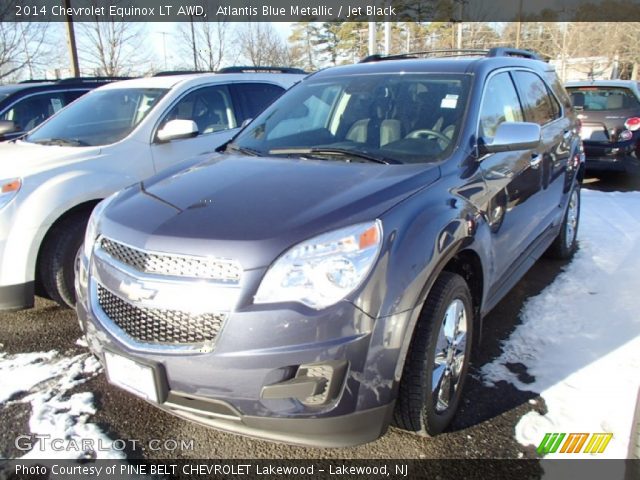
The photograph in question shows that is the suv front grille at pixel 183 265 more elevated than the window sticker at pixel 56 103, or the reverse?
the window sticker at pixel 56 103

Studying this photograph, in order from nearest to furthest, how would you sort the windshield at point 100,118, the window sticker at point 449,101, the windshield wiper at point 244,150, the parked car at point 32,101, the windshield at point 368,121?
the windshield at point 368,121 → the window sticker at point 449,101 → the windshield wiper at point 244,150 → the windshield at point 100,118 → the parked car at point 32,101

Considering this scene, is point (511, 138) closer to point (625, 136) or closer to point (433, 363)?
point (433, 363)

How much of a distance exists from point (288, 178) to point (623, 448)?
2022mm

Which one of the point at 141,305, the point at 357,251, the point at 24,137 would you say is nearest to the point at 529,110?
the point at 357,251

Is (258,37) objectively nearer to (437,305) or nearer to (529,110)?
(529,110)

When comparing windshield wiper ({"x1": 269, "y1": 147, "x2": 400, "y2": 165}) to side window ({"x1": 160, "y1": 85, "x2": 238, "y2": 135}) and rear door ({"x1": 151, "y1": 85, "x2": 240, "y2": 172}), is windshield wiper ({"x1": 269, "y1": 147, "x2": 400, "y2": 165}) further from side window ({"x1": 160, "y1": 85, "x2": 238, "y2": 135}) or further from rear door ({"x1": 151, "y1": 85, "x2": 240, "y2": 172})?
side window ({"x1": 160, "y1": 85, "x2": 238, "y2": 135})

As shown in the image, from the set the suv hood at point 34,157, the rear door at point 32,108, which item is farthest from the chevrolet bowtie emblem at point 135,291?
the rear door at point 32,108

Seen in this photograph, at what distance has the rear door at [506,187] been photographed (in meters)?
2.93

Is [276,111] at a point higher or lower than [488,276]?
higher

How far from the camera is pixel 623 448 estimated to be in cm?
244

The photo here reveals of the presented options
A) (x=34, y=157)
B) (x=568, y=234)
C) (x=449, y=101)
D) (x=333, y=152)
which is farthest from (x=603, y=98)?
(x=34, y=157)

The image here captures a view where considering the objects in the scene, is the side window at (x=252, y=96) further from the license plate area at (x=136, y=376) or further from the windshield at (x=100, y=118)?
the license plate area at (x=136, y=376)

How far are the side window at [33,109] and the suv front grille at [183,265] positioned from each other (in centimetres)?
532
